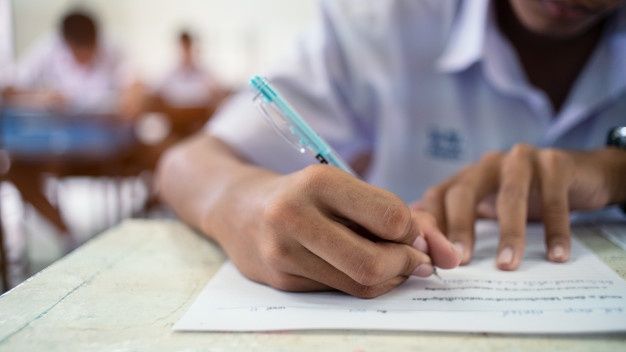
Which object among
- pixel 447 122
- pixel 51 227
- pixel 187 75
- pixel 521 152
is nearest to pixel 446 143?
pixel 447 122

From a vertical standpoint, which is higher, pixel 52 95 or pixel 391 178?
pixel 52 95

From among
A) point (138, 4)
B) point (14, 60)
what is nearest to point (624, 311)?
point (138, 4)

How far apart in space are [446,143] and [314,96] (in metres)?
0.23

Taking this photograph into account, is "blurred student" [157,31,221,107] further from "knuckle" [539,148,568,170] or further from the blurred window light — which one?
"knuckle" [539,148,568,170]

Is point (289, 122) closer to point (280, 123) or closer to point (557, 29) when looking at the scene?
point (280, 123)

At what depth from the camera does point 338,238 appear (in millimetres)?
409

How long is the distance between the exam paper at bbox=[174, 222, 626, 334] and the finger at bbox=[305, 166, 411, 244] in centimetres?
6

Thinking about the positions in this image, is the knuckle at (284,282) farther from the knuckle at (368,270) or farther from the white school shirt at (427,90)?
the white school shirt at (427,90)

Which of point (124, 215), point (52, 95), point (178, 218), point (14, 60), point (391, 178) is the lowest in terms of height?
point (124, 215)

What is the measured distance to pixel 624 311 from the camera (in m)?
0.39

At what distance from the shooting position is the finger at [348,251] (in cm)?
41

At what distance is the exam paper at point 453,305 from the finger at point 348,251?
3cm

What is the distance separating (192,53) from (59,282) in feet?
13.5

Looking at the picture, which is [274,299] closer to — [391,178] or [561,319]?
[561,319]
